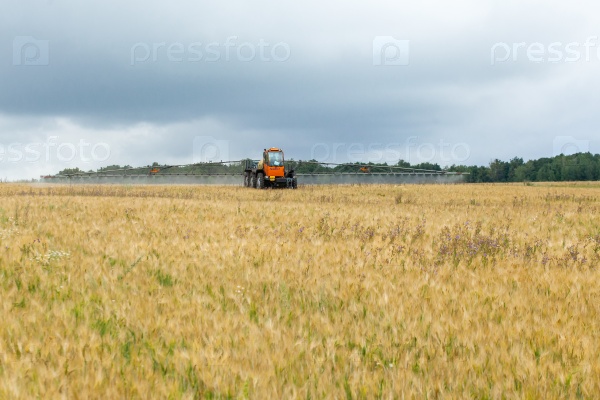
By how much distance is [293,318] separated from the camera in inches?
195

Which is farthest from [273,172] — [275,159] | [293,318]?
[293,318]

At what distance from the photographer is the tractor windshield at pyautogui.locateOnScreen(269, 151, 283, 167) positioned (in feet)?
121

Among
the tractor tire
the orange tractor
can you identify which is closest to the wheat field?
the orange tractor

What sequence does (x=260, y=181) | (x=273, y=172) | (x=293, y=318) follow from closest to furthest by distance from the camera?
(x=293, y=318) < (x=273, y=172) < (x=260, y=181)

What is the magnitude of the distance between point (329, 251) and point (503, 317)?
3.99 m

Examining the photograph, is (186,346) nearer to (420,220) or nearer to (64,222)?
(64,222)

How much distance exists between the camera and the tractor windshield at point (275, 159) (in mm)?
36906

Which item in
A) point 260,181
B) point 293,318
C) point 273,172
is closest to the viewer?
point 293,318

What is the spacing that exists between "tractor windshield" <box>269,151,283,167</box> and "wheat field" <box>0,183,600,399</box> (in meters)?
26.9

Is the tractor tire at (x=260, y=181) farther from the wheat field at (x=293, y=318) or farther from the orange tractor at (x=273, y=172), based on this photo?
the wheat field at (x=293, y=318)

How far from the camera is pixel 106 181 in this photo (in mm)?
65500

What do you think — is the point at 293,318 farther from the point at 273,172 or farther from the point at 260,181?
the point at 260,181

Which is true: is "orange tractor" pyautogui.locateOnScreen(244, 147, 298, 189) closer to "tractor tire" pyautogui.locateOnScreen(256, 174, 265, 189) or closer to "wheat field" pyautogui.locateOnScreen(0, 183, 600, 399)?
"tractor tire" pyautogui.locateOnScreen(256, 174, 265, 189)

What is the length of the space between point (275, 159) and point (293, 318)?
3236cm
